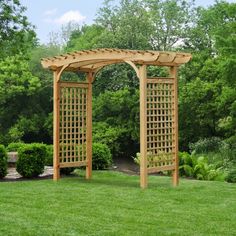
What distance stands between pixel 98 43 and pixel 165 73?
13.2 feet

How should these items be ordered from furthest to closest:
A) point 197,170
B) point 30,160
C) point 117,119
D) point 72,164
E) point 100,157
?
point 117,119
point 100,157
point 197,170
point 72,164
point 30,160

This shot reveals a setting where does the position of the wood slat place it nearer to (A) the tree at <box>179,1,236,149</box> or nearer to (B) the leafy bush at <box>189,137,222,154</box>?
(A) the tree at <box>179,1,236,149</box>

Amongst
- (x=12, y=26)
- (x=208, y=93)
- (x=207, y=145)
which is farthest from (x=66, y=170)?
(x=208, y=93)

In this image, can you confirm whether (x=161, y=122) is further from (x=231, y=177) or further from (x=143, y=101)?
(x=231, y=177)

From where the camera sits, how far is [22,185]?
8.74m

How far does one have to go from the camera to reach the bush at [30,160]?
9.80 m

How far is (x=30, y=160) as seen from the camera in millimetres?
9820

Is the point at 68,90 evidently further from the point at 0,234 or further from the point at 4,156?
the point at 0,234

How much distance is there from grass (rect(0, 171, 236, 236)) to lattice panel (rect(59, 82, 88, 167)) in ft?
2.73

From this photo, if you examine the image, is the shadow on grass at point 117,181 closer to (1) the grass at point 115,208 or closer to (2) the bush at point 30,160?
(1) the grass at point 115,208

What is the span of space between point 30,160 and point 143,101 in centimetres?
286

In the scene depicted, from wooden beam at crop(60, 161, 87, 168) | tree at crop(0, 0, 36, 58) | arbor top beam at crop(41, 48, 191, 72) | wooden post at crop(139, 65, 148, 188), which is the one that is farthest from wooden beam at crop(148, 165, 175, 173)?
tree at crop(0, 0, 36, 58)

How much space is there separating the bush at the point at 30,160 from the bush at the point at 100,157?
1804 millimetres

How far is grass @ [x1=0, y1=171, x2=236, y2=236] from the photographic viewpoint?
5.39 meters
